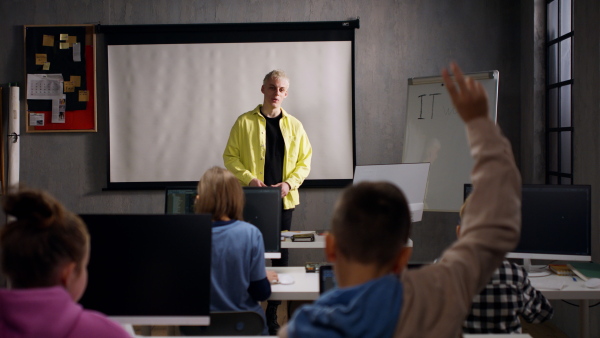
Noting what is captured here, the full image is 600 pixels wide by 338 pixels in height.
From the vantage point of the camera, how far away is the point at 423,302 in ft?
3.24

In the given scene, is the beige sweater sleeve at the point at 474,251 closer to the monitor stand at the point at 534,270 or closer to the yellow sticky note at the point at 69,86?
the monitor stand at the point at 534,270

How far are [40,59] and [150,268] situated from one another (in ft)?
13.9

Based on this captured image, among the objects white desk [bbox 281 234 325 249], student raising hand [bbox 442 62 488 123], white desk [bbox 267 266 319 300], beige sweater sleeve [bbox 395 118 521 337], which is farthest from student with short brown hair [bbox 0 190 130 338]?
white desk [bbox 281 234 325 249]

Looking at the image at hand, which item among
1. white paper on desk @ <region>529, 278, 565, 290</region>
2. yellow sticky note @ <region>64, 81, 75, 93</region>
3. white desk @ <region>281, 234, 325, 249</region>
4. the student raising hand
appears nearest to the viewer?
the student raising hand

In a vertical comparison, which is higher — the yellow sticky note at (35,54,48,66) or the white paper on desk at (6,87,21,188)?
the yellow sticky note at (35,54,48,66)

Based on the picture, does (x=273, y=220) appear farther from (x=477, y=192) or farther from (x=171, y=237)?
(x=477, y=192)

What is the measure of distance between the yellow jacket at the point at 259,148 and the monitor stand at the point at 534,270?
183 cm

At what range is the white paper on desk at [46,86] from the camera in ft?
17.5

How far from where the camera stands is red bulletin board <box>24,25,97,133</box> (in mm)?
5336

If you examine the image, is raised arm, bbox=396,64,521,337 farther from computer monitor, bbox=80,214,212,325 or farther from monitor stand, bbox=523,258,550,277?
monitor stand, bbox=523,258,550,277

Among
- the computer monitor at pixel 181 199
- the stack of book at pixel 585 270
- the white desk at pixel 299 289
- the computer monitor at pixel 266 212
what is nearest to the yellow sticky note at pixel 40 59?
the computer monitor at pixel 181 199

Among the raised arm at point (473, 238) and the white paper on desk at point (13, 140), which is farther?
the white paper on desk at point (13, 140)

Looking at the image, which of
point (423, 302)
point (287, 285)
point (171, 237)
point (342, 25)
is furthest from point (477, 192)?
point (342, 25)

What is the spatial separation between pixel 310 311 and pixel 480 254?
1.08 ft
